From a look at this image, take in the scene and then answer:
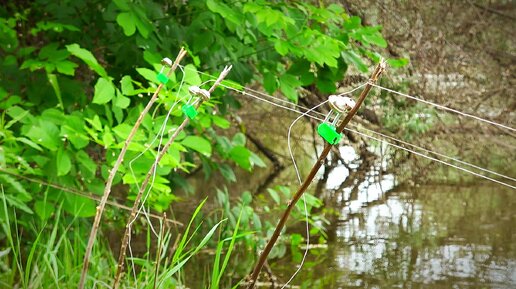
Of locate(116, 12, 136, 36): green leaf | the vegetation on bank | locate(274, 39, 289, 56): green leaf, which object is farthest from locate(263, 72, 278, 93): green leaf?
locate(116, 12, 136, 36): green leaf

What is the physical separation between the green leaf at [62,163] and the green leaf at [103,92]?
0.26 meters

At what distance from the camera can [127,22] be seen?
362 centimetres

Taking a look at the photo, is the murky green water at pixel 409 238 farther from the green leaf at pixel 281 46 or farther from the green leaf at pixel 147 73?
the green leaf at pixel 147 73

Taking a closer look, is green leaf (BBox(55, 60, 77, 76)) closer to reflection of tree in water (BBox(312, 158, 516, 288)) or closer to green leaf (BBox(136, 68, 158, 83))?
green leaf (BBox(136, 68, 158, 83))

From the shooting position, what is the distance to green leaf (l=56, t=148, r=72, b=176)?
3.15m

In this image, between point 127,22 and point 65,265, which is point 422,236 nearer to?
point 127,22

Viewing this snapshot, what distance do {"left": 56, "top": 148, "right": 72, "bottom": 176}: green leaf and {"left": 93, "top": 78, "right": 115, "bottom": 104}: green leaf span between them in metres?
0.26

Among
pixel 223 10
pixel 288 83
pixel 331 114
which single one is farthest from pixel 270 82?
pixel 331 114

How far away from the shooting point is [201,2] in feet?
13.3

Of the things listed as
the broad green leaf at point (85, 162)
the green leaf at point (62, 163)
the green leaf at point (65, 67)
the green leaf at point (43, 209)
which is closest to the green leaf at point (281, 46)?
the green leaf at point (65, 67)

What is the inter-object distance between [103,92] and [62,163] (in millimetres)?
317

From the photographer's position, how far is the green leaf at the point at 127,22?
357 cm

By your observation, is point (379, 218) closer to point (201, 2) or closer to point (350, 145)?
point (350, 145)

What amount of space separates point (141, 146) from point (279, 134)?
5410mm
